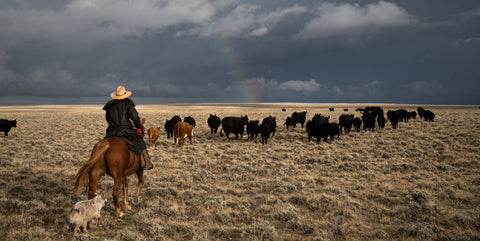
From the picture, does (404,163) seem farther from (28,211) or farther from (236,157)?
(28,211)

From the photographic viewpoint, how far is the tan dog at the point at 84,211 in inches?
185

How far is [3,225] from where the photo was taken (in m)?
5.20

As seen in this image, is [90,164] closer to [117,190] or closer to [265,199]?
[117,190]

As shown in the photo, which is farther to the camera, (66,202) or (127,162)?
(66,202)

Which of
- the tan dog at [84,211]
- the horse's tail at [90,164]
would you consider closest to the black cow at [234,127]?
the horse's tail at [90,164]

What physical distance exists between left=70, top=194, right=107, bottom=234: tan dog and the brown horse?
0.20 metres

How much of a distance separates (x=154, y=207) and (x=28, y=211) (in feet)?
9.74

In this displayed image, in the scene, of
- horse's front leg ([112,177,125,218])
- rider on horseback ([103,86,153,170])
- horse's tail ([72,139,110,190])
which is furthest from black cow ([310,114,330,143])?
horse's tail ([72,139,110,190])

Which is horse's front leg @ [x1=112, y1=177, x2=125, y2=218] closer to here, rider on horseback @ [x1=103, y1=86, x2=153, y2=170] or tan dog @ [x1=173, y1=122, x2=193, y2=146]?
rider on horseback @ [x1=103, y1=86, x2=153, y2=170]

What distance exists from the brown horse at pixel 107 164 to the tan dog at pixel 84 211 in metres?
0.20

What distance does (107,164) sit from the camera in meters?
5.30

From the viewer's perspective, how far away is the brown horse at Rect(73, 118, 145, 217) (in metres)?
5.06

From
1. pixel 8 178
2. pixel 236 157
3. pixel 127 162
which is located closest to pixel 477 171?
pixel 236 157

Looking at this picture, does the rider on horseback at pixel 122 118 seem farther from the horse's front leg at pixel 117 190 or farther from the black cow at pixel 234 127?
the black cow at pixel 234 127
